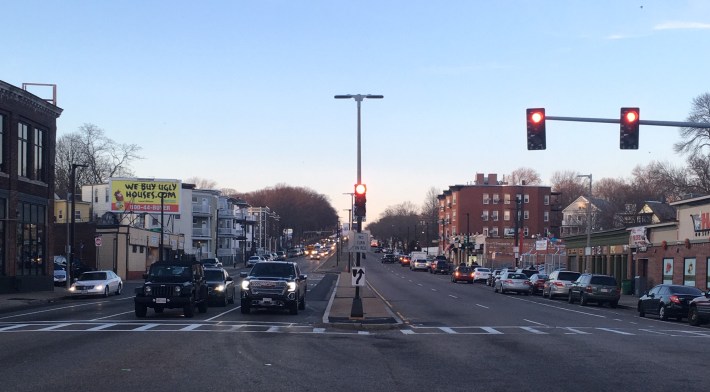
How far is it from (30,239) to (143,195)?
31.7 meters

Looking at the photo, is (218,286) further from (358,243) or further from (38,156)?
(38,156)

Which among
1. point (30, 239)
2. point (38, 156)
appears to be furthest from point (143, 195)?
point (30, 239)

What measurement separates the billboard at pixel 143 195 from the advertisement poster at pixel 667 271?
4488cm

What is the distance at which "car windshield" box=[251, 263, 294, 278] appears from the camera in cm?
2908

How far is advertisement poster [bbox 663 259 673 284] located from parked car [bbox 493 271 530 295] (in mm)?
8595

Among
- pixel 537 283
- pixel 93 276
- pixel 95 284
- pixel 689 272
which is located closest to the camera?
pixel 95 284

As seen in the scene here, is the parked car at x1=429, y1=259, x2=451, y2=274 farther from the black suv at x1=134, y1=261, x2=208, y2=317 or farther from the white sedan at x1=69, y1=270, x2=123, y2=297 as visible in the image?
the black suv at x1=134, y1=261, x2=208, y2=317

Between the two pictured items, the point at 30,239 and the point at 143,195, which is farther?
the point at 143,195

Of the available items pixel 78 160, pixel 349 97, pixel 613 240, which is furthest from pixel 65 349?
pixel 78 160

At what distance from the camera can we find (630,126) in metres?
20.9

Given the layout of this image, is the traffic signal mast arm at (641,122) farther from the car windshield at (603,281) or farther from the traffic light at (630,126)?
the car windshield at (603,281)

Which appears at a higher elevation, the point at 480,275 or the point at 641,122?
the point at 641,122

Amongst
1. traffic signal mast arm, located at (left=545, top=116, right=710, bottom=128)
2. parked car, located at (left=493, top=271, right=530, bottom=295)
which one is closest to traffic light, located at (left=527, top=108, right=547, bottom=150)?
traffic signal mast arm, located at (left=545, top=116, right=710, bottom=128)

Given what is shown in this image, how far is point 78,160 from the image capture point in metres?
101
